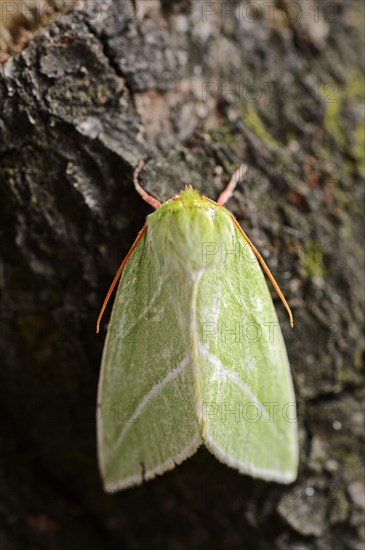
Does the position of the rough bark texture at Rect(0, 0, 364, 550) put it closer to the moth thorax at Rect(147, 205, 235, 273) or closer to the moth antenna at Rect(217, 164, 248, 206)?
the moth antenna at Rect(217, 164, 248, 206)

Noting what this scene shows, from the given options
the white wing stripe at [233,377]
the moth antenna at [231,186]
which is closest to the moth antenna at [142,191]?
the moth antenna at [231,186]

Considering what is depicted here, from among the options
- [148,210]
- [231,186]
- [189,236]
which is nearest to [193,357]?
[189,236]

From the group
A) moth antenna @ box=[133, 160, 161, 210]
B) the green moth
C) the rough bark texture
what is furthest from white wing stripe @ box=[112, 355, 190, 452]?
moth antenna @ box=[133, 160, 161, 210]

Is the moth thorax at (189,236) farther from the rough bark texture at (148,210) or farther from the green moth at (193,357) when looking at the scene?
the rough bark texture at (148,210)

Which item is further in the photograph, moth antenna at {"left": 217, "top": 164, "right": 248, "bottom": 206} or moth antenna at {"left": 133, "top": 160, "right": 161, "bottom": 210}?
moth antenna at {"left": 217, "top": 164, "right": 248, "bottom": 206}

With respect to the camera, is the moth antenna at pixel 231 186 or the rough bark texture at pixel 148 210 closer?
the rough bark texture at pixel 148 210

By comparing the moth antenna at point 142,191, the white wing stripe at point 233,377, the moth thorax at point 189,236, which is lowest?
the white wing stripe at point 233,377

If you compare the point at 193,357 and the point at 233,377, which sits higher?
the point at 193,357

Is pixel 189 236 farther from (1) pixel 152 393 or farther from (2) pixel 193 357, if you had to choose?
(1) pixel 152 393
